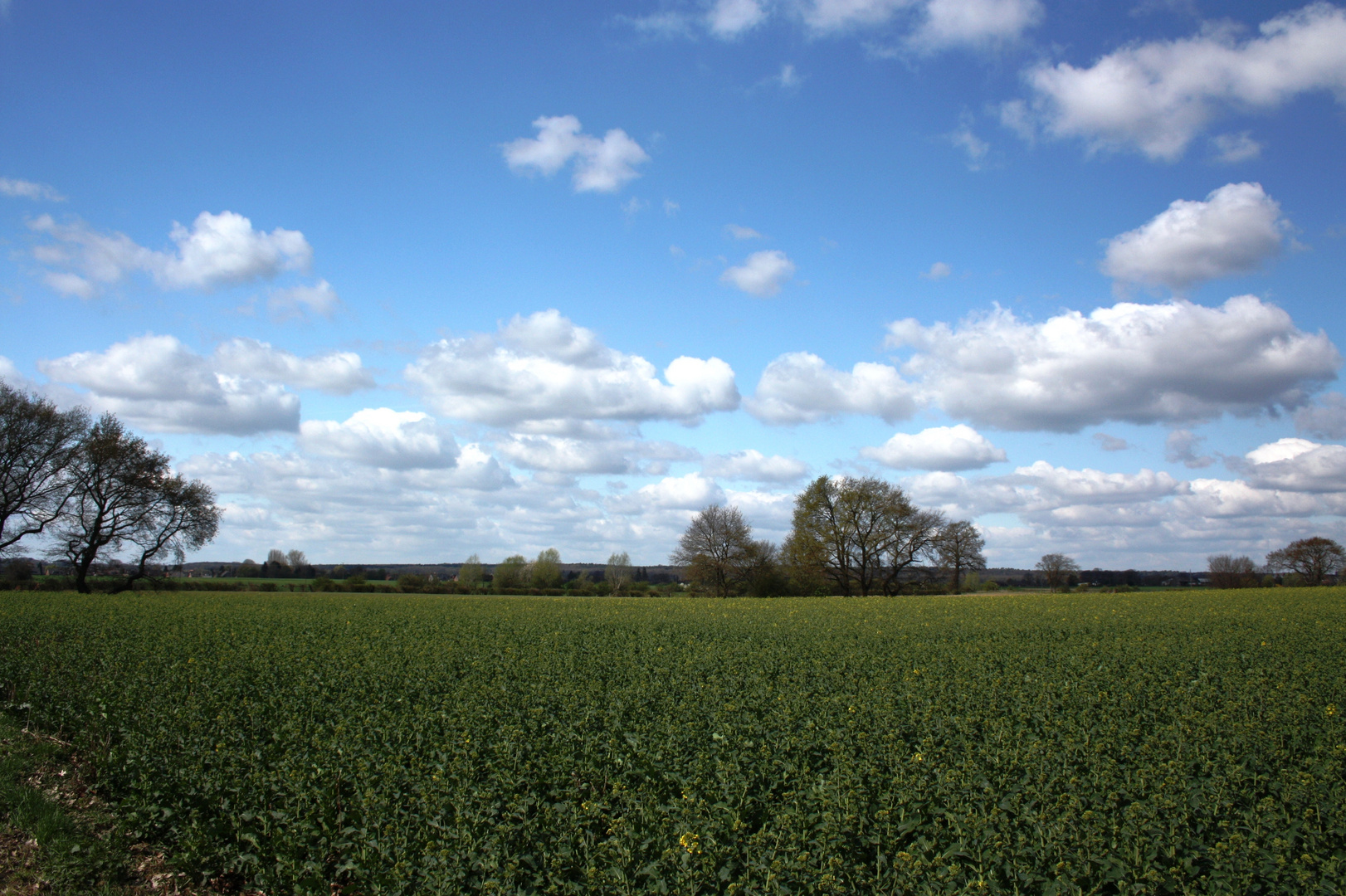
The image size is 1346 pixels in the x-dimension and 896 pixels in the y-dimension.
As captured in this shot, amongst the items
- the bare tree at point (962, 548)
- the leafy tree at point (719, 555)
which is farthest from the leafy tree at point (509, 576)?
the bare tree at point (962, 548)

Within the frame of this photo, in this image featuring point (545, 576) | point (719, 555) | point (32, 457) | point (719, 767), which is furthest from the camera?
point (545, 576)

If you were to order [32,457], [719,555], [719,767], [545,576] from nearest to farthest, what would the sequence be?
[719,767] → [32,457] → [719,555] → [545,576]

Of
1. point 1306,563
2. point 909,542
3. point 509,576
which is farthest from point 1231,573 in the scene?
point 509,576

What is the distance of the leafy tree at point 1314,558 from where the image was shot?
75.6 metres

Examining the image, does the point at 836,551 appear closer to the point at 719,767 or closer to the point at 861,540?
the point at 861,540

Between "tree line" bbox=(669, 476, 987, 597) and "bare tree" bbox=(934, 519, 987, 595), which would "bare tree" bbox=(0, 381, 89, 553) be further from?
"bare tree" bbox=(934, 519, 987, 595)

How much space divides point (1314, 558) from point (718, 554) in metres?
66.2

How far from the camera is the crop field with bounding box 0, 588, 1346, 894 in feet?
18.2

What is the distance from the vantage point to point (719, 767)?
23.6 ft

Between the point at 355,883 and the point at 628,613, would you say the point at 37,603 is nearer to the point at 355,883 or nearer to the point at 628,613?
the point at 628,613

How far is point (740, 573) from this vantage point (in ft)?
221

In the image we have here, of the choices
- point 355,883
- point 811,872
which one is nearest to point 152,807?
point 355,883

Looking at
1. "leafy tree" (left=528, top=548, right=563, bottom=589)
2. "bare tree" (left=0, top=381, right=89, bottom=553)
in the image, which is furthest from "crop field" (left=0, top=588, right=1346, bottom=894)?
"leafy tree" (left=528, top=548, right=563, bottom=589)

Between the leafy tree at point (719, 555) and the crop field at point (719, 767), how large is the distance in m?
51.0
